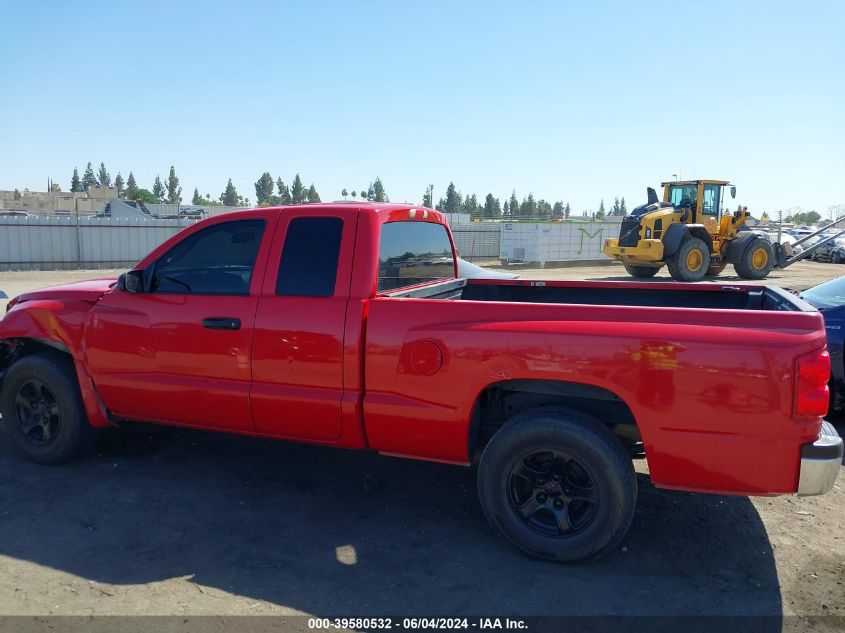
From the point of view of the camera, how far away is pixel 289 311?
4.22 meters

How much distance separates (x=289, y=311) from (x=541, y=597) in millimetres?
2157

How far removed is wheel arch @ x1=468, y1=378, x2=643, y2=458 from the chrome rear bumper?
77 centimetres

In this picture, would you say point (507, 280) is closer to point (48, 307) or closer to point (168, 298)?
point (168, 298)

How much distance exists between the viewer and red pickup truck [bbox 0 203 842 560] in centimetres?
335

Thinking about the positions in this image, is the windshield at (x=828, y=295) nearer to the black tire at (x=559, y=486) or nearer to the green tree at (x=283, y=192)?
the black tire at (x=559, y=486)

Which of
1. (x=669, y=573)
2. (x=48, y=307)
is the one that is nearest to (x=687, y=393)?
(x=669, y=573)

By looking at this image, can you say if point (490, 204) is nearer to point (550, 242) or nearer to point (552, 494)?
point (550, 242)

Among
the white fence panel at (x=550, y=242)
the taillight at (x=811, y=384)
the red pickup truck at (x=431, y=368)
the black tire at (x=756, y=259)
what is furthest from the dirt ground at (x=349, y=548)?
the white fence panel at (x=550, y=242)

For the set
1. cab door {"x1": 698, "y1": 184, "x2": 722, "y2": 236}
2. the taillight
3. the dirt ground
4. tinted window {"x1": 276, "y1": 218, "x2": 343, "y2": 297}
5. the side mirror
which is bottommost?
the dirt ground

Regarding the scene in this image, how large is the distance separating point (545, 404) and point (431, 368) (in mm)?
701

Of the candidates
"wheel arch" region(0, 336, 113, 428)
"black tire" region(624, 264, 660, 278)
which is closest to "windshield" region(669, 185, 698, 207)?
"black tire" region(624, 264, 660, 278)

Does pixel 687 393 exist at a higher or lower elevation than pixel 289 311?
lower

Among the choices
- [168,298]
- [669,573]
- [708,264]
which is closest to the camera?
[669,573]

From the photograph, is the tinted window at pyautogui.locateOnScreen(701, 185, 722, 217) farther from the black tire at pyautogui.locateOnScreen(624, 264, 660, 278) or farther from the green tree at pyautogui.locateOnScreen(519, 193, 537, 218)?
the green tree at pyautogui.locateOnScreen(519, 193, 537, 218)
